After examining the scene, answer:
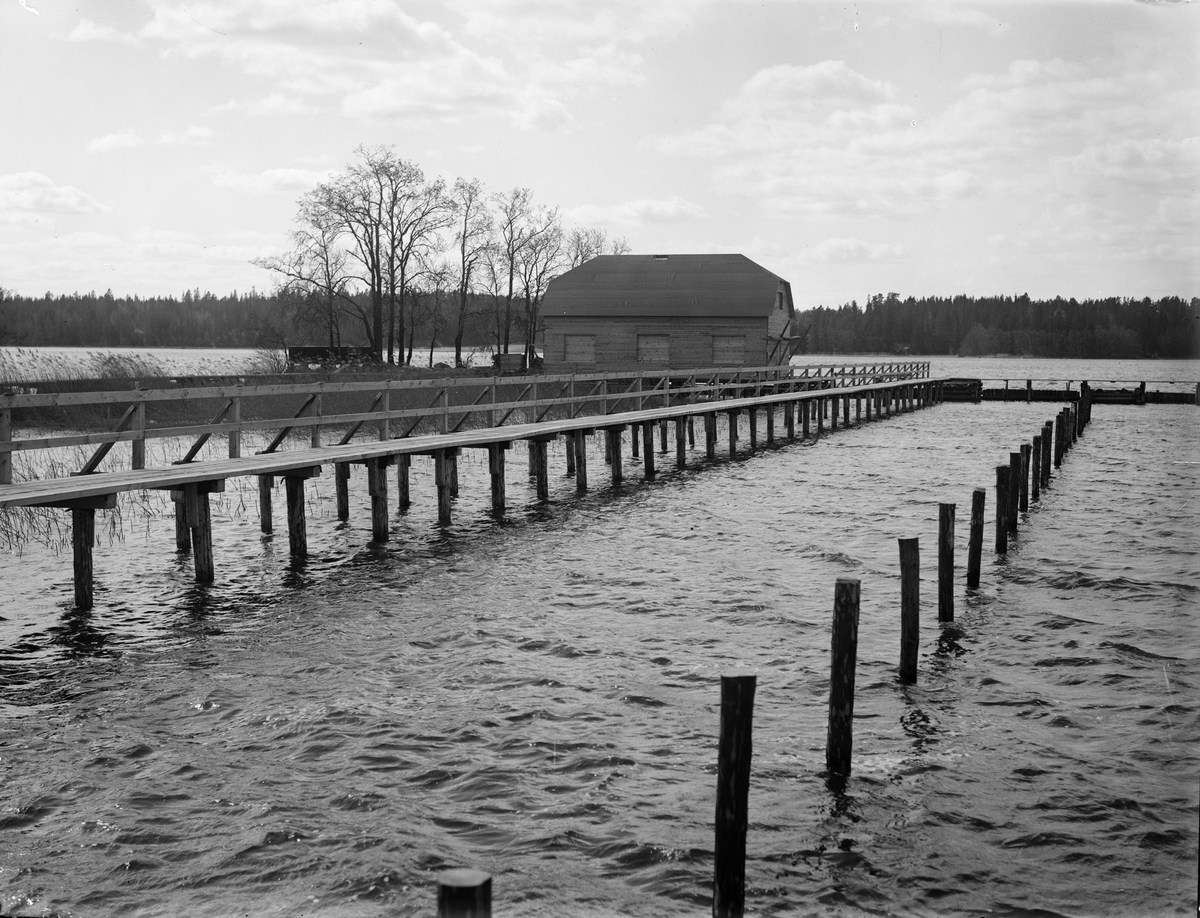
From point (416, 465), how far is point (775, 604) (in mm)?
14640

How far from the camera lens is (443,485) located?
57.8ft

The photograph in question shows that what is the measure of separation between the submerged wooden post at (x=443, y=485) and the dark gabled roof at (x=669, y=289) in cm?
3916

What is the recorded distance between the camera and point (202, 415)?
32.8m

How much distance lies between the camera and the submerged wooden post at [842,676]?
24.6ft

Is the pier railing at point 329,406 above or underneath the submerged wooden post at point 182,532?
above

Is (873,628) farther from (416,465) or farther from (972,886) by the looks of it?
(416,465)

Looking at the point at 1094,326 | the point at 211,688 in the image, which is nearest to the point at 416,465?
the point at 211,688

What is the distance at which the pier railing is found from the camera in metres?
12.3

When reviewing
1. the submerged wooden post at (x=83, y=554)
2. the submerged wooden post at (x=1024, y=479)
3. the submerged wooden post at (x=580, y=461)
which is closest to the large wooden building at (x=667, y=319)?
the submerged wooden post at (x=580, y=461)

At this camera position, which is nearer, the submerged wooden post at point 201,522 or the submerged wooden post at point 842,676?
the submerged wooden post at point 842,676

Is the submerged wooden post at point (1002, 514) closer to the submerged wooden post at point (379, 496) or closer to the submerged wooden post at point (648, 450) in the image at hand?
the submerged wooden post at point (379, 496)

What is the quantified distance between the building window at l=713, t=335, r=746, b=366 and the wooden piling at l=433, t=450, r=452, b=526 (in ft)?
126

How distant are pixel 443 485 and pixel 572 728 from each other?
31.1 ft

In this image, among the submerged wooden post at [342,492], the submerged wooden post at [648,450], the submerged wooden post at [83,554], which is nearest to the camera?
the submerged wooden post at [83,554]
